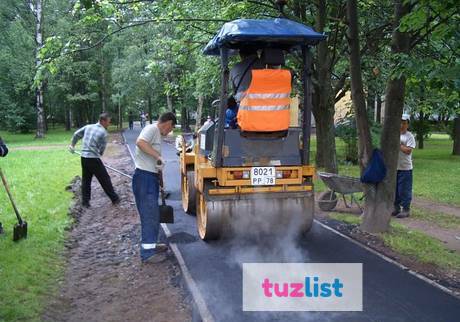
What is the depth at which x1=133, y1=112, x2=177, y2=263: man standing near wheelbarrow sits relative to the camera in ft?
23.0

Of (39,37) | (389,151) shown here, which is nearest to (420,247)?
(389,151)

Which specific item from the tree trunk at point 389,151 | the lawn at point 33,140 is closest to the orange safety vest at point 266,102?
the tree trunk at point 389,151

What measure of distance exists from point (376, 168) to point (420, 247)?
1.40 metres

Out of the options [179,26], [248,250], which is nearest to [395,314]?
[248,250]

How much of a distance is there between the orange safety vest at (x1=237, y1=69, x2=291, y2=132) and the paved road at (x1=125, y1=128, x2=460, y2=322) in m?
1.78

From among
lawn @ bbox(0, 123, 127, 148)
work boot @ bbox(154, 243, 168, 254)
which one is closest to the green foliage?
work boot @ bbox(154, 243, 168, 254)

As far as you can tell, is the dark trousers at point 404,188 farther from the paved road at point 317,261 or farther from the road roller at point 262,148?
the road roller at point 262,148

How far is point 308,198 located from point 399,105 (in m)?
2.29

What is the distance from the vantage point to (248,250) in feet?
23.8

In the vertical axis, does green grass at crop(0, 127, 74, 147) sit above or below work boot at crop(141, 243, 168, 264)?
above

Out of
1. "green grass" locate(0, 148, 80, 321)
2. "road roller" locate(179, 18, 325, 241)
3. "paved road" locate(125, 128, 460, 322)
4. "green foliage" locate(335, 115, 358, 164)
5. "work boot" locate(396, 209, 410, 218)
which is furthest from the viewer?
"green foliage" locate(335, 115, 358, 164)

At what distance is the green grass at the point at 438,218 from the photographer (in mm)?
9672

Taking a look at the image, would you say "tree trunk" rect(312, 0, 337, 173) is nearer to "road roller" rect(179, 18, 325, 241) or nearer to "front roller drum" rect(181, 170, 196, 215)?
"front roller drum" rect(181, 170, 196, 215)

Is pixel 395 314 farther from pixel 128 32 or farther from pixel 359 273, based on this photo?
pixel 128 32
